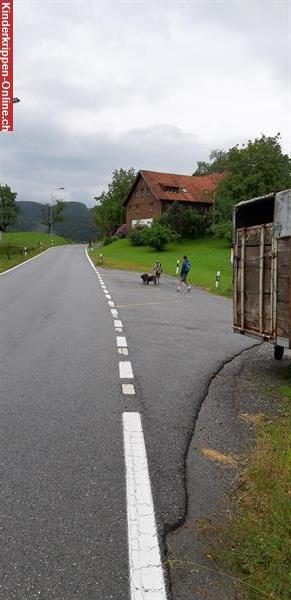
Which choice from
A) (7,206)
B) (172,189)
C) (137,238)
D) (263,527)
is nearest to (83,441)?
(263,527)

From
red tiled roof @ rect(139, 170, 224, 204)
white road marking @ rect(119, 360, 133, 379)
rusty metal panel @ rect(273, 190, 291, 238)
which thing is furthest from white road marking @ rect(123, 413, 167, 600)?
red tiled roof @ rect(139, 170, 224, 204)

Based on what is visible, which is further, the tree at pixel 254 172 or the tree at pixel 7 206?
the tree at pixel 7 206

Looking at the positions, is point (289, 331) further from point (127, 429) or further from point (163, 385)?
point (127, 429)

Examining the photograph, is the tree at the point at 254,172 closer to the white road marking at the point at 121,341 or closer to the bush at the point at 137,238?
the bush at the point at 137,238

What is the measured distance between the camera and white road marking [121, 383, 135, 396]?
5.81m

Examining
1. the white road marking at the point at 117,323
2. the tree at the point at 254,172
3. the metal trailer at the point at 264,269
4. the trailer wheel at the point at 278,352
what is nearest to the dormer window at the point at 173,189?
the tree at the point at 254,172

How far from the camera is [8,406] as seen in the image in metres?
5.21

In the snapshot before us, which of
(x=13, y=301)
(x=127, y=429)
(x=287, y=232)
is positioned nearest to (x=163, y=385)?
(x=127, y=429)

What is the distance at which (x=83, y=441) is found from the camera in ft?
14.3

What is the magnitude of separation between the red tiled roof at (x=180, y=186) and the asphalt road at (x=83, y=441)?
6229 cm

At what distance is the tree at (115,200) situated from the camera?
284 ft

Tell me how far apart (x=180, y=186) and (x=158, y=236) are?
67.8 feet

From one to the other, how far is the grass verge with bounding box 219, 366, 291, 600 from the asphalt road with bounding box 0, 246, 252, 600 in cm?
42

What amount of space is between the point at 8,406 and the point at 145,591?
308 cm
